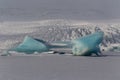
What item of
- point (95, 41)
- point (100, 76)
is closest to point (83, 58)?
point (95, 41)

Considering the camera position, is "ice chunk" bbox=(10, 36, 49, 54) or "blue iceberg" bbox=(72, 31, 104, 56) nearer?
"blue iceberg" bbox=(72, 31, 104, 56)

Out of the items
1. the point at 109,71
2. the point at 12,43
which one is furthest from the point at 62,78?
the point at 12,43

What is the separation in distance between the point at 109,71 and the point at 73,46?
23.1 ft

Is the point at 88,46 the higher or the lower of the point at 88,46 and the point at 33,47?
the higher

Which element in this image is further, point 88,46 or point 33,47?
point 33,47

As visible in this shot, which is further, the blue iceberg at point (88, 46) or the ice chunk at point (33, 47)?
the ice chunk at point (33, 47)

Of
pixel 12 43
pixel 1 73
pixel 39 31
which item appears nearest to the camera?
pixel 1 73

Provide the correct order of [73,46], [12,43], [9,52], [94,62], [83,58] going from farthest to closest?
[12,43] → [9,52] → [73,46] → [83,58] → [94,62]

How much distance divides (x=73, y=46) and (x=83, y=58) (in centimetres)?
173

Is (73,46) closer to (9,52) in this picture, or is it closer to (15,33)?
(9,52)

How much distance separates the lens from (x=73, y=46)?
21.5m

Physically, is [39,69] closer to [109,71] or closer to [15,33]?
[109,71]

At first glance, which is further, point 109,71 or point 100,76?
point 109,71

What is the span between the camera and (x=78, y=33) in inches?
1126
